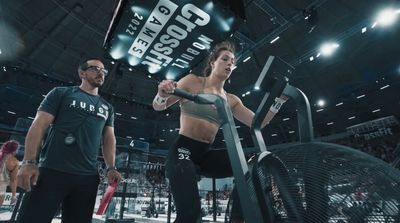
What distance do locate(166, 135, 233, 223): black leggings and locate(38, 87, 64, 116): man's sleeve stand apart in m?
0.98

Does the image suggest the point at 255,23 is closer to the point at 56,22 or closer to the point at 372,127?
Answer: the point at 56,22

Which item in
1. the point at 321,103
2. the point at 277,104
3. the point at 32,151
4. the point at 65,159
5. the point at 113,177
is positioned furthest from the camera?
the point at 321,103

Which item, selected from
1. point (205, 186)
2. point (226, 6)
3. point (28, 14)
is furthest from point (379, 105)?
point (28, 14)

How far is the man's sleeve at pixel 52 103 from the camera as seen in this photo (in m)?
1.87

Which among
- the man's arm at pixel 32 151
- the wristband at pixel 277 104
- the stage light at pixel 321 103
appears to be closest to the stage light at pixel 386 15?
the stage light at pixel 321 103

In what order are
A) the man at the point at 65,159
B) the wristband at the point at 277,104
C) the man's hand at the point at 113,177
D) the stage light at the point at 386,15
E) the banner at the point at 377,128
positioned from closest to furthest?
the wristband at the point at 277,104, the man at the point at 65,159, the man's hand at the point at 113,177, the stage light at the point at 386,15, the banner at the point at 377,128

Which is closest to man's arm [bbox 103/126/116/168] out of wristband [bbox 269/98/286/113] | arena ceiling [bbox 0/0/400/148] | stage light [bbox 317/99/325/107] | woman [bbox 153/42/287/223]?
woman [bbox 153/42/287/223]

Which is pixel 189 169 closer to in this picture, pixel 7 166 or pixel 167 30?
pixel 167 30

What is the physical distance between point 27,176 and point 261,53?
12.7 m

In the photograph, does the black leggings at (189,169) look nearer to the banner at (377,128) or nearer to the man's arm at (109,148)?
the man's arm at (109,148)

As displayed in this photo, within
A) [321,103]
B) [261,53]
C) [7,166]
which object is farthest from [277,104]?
[321,103]

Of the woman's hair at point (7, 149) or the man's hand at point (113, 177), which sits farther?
the woman's hair at point (7, 149)

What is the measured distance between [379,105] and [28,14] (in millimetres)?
19931

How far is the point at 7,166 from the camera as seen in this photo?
462 centimetres
